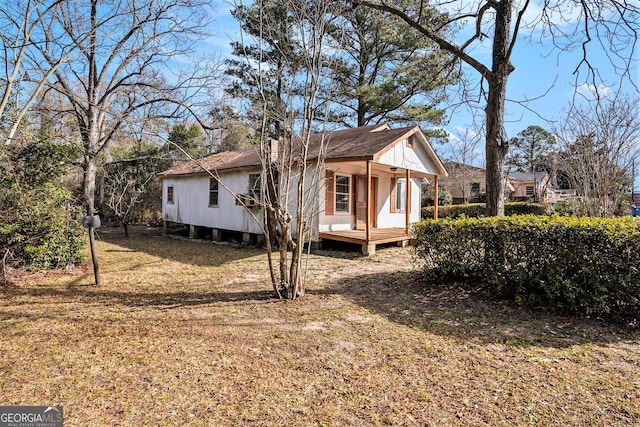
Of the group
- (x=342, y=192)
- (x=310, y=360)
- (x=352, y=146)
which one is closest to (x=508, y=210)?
(x=342, y=192)

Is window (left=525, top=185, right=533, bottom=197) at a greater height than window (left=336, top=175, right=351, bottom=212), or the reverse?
window (left=525, top=185, right=533, bottom=197)

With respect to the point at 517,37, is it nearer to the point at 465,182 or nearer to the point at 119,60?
the point at 119,60

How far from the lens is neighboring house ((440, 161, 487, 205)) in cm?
3055

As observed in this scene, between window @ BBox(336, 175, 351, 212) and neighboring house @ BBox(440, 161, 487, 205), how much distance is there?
2085 centimetres

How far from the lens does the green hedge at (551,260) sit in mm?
4008

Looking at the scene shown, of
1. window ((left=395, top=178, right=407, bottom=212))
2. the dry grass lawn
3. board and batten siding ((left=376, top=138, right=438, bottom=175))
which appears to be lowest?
the dry grass lawn

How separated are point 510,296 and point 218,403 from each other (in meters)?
4.40

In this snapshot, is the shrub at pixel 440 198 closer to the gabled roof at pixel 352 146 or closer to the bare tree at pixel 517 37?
the gabled roof at pixel 352 146

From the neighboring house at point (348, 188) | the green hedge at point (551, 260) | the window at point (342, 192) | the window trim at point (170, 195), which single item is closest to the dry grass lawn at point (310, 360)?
the green hedge at point (551, 260)

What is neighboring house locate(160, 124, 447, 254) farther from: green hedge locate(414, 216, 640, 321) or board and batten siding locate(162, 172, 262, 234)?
green hedge locate(414, 216, 640, 321)

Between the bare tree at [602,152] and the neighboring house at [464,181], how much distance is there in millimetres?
17927

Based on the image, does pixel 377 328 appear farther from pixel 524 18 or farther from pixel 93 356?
pixel 524 18

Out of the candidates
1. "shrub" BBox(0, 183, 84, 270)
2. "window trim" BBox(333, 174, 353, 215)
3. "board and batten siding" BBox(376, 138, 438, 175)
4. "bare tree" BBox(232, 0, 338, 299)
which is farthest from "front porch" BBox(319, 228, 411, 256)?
"shrub" BBox(0, 183, 84, 270)

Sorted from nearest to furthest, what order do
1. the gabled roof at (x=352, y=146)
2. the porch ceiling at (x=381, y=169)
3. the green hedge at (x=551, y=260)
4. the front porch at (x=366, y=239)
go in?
the green hedge at (x=551, y=260) < the gabled roof at (x=352, y=146) < the front porch at (x=366, y=239) < the porch ceiling at (x=381, y=169)
